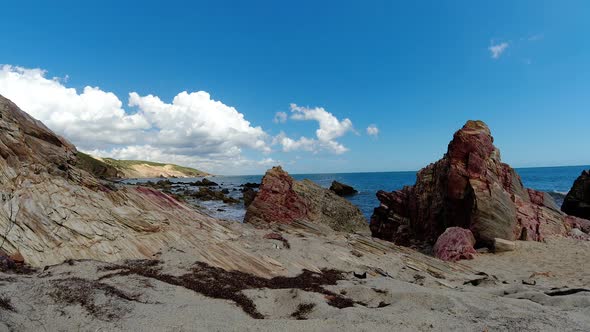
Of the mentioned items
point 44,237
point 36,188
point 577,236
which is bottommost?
point 577,236

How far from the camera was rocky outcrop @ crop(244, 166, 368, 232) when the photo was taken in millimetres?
21828

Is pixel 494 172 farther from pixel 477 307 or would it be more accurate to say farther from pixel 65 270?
pixel 65 270

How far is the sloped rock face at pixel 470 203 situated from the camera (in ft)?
65.4

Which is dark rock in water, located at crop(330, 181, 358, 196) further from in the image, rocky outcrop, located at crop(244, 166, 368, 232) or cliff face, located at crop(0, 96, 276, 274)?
cliff face, located at crop(0, 96, 276, 274)

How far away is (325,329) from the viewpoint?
5438 millimetres

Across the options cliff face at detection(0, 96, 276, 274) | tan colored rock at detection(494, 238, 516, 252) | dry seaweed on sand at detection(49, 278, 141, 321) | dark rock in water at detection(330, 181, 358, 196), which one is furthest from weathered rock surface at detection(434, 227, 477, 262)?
dark rock in water at detection(330, 181, 358, 196)

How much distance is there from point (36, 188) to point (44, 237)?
78.2 inches

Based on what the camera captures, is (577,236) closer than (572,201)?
Yes

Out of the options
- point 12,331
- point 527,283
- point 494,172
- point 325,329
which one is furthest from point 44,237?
point 494,172

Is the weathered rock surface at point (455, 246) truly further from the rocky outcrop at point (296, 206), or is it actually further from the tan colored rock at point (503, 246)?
the rocky outcrop at point (296, 206)

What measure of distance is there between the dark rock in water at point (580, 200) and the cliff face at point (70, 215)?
44981 millimetres

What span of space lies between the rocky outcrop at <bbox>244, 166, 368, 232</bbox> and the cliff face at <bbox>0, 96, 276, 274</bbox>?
27.4 ft

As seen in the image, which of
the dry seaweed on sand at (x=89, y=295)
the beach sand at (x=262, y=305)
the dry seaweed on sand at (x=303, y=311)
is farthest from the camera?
the dry seaweed on sand at (x=303, y=311)

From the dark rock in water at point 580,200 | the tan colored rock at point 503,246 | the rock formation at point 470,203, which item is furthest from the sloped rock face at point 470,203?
the dark rock in water at point 580,200
